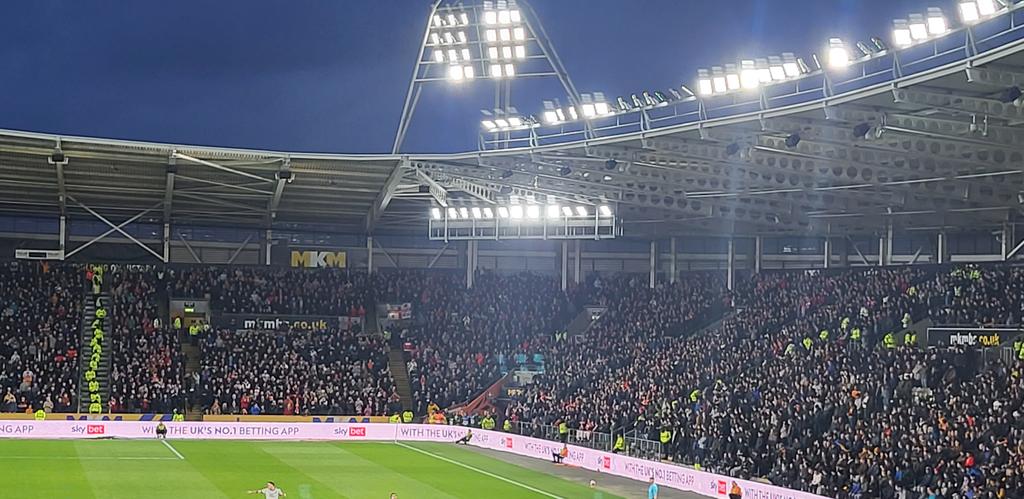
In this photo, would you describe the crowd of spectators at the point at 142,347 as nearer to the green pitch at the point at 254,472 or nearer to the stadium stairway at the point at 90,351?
the stadium stairway at the point at 90,351

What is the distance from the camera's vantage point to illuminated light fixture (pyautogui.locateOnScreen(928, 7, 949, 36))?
2988cm

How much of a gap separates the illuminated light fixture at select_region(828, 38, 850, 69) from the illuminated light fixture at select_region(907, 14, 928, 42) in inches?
83.1

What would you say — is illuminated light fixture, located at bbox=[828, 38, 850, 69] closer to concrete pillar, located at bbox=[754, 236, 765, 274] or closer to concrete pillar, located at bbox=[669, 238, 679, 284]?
concrete pillar, located at bbox=[754, 236, 765, 274]

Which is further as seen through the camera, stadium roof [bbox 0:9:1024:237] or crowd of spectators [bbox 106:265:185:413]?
crowd of spectators [bbox 106:265:185:413]

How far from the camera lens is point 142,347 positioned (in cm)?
5784

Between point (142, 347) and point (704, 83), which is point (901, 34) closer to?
point (704, 83)

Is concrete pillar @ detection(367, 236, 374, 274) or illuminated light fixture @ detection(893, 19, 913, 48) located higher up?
illuminated light fixture @ detection(893, 19, 913, 48)

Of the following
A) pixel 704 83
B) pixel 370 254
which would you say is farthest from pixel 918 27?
pixel 370 254

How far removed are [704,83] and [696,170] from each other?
648cm

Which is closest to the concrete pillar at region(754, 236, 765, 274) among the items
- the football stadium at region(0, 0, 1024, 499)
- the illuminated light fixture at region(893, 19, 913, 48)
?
the football stadium at region(0, 0, 1024, 499)

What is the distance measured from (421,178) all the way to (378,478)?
14.0 meters

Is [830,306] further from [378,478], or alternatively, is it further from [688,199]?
[378,478]

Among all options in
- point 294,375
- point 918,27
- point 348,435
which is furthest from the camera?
point 294,375

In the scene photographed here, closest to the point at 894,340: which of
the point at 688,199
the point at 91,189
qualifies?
the point at 688,199
